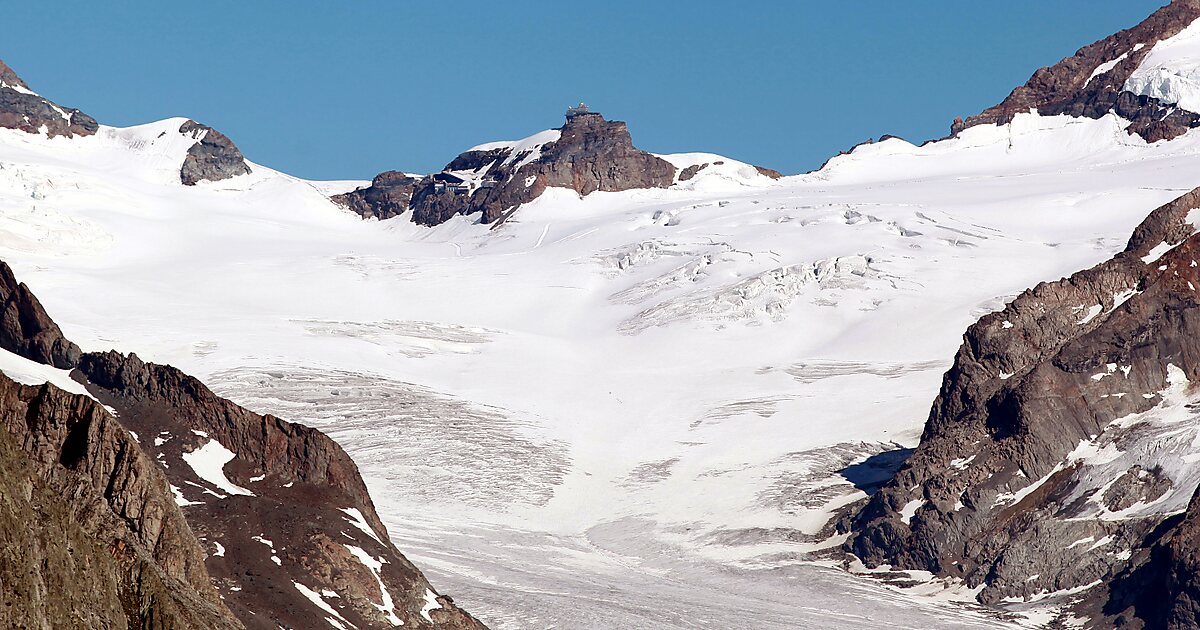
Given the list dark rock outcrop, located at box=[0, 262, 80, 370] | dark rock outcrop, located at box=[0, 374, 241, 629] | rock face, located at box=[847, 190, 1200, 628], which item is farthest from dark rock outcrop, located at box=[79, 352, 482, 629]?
rock face, located at box=[847, 190, 1200, 628]

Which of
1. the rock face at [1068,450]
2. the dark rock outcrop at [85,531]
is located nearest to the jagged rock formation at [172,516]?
the dark rock outcrop at [85,531]

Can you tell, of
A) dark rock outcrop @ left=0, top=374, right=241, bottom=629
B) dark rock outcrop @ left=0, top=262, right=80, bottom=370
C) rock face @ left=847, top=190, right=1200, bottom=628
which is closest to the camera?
dark rock outcrop @ left=0, top=374, right=241, bottom=629

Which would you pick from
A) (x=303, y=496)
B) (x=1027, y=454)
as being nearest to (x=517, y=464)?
(x=1027, y=454)

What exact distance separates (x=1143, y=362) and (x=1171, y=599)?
39.9 meters

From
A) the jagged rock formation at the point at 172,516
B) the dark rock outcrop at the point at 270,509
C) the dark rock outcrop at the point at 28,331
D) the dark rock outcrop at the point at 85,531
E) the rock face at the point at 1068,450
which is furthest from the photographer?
the rock face at the point at 1068,450

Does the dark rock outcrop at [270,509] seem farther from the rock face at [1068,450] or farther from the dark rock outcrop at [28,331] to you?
the rock face at [1068,450]

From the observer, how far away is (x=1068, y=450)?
6132 inches

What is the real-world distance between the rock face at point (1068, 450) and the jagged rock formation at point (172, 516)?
61384mm

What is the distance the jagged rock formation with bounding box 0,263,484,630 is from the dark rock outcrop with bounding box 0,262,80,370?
11cm

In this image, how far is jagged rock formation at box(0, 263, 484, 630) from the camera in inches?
1807

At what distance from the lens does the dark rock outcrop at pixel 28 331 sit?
107m

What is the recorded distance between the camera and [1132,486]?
5635 inches

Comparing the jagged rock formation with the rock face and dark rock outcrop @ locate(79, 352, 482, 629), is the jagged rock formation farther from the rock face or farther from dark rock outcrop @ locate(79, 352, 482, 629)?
the rock face

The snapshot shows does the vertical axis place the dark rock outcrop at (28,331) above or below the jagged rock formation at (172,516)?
above
